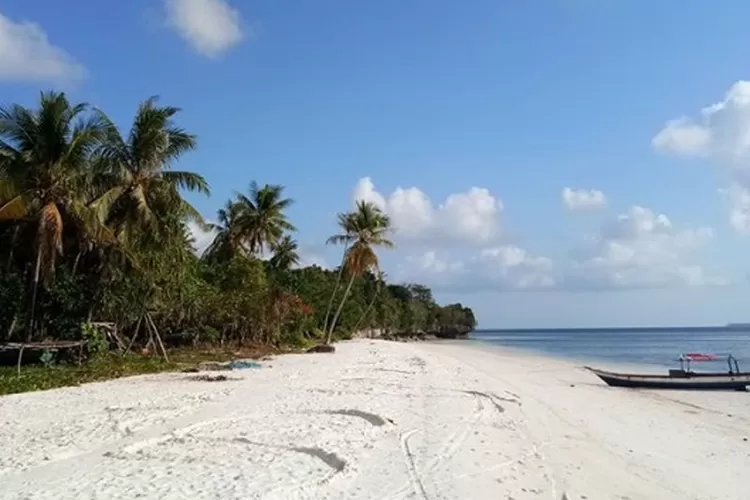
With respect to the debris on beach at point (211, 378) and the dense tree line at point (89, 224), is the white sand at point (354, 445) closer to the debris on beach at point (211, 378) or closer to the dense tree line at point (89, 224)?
the debris on beach at point (211, 378)

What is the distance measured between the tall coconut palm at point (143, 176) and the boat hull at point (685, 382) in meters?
16.9

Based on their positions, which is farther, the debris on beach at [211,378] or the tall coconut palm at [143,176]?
the tall coconut palm at [143,176]

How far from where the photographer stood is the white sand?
6.07m

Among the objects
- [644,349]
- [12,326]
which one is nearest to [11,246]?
[12,326]

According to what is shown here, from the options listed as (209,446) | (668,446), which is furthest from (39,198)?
(668,446)

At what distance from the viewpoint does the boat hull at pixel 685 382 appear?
21000mm

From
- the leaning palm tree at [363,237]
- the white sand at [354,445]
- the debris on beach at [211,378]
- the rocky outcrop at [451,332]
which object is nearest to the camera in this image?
the white sand at [354,445]

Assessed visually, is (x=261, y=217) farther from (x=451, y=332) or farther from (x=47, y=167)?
(x=451, y=332)

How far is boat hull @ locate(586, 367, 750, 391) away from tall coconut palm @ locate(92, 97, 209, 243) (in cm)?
1693

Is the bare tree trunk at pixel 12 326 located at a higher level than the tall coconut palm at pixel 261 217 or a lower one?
lower

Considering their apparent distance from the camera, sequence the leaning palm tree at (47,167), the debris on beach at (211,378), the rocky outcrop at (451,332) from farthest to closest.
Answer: the rocky outcrop at (451,332) < the leaning palm tree at (47,167) < the debris on beach at (211,378)

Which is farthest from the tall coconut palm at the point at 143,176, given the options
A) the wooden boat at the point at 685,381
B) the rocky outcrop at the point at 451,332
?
the rocky outcrop at the point at 451,332

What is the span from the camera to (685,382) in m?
21.3

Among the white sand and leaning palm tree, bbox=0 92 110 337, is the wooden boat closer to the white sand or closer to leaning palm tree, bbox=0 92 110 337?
the white sand
